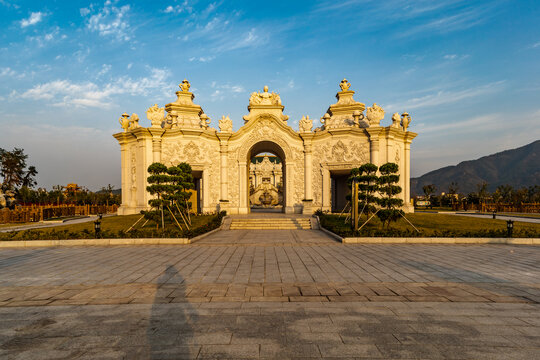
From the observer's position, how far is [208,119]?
2942 cm

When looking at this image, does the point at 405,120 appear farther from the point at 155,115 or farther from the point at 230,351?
the point at 230,351

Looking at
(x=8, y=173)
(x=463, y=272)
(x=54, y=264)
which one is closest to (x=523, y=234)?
(x=463, y=272)

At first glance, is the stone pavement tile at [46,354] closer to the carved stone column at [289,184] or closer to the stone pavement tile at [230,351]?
the stone pavement tile at [230,351]

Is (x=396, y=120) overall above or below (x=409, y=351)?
above

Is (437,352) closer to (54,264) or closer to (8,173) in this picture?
(54,264)

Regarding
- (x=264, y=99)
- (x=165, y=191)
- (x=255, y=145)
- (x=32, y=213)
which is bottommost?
(x=32, y=213)

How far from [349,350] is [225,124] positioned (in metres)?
26.3

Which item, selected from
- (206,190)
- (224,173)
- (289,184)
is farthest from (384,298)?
(206,190)

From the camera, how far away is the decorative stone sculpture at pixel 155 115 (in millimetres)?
27594

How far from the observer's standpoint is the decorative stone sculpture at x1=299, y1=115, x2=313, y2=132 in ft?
92.4

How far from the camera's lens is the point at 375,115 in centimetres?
2738

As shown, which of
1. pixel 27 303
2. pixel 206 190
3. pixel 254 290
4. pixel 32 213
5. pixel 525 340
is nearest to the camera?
pixel 525 340

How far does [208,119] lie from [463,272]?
25.8 meters

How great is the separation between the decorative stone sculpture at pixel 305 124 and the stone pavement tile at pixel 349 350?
25241mm
